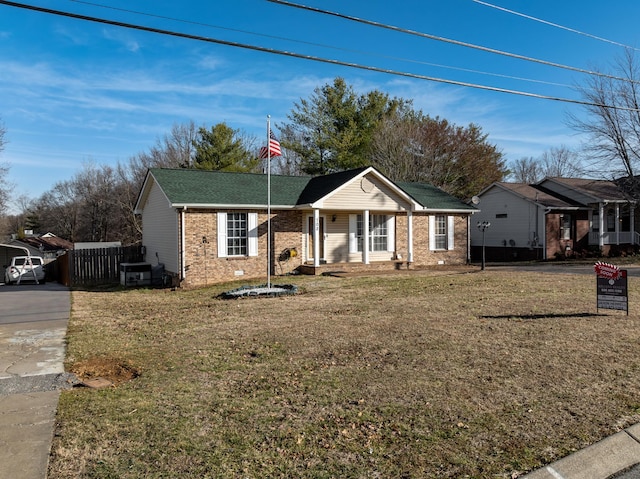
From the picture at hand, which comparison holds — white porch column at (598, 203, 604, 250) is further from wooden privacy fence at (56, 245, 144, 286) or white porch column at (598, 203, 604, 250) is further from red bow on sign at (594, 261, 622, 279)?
wooden privacy fence at (56, 245, 144, 286)

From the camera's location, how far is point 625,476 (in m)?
3.83

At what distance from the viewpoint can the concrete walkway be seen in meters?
3.85

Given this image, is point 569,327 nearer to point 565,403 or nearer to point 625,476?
point 565,403

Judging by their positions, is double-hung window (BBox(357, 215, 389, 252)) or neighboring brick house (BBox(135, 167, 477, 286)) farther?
double-hung window (BBox(357, 215, 389, 252))

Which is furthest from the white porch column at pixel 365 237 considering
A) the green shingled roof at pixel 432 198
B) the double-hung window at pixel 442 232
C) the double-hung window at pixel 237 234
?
the double-hung window at pixel 237 234

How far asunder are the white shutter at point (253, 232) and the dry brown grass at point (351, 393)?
801 centimetres

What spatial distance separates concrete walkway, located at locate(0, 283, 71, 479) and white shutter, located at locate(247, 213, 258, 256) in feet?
25.7

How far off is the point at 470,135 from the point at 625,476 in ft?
128

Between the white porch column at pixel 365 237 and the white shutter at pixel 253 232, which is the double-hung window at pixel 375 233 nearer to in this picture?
the white porch column at pixel 365 237

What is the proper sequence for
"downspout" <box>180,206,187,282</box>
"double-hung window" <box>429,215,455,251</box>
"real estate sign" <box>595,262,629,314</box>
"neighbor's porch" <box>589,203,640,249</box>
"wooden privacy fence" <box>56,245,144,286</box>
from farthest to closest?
"neighbor's porch" <box>589,203,640,249</box> → "double-hung window" <box>429,215,455,251</box> → "wooden privacy fence" <box>56,245,144,286</box> → "downspout" <box>180,206,187,282</box> → "real estate sign" <box>595,262,629,314</box>

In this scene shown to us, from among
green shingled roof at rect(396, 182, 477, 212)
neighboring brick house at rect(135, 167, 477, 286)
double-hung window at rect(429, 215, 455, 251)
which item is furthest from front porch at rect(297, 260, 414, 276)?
green shingled roof at rect(396, 182, 477, 212)

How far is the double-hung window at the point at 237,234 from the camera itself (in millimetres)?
17875

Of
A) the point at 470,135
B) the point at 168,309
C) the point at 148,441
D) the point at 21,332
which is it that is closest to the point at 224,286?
the point at 168,309

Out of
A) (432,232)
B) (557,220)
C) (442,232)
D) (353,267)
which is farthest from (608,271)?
(557,220)
